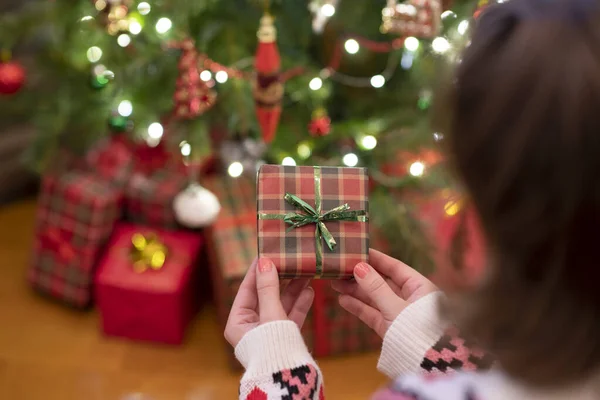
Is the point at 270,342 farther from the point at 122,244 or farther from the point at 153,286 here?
the point at 122,244

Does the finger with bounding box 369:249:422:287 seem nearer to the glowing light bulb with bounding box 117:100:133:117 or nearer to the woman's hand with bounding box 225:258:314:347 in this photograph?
the woman's hand with bounding box 225:258:314:347

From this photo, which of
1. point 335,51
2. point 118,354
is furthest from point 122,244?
point 335,51

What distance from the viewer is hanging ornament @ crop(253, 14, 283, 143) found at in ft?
4.51

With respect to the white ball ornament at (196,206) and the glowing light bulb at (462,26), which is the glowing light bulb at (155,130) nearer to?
the white ball ornament at (196,206)

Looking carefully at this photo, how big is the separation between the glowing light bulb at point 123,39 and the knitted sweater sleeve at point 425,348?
1109 millimetres

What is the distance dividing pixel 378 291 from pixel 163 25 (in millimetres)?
919

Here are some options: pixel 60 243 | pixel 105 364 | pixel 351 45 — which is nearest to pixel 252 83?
pixel 351 45

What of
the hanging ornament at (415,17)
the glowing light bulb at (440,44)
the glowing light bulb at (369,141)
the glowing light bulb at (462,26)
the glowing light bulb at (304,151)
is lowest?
the glowing light bulb at (304,151)

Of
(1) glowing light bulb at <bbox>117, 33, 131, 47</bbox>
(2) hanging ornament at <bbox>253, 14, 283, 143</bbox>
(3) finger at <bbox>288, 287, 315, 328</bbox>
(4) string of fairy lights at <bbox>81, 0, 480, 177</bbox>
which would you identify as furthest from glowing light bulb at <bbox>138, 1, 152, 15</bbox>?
(3) finger at <bbox>288, 287, 315, 328</bbox>

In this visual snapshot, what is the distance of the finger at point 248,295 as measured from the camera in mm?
1010

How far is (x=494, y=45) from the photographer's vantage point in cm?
54

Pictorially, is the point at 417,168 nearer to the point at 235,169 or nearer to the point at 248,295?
the point at 235,169

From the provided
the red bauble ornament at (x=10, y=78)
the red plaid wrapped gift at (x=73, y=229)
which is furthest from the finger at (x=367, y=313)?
the red bauble ornament at (x=10, y=78)

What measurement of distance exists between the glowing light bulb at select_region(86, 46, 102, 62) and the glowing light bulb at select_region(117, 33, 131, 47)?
59 millimetres
